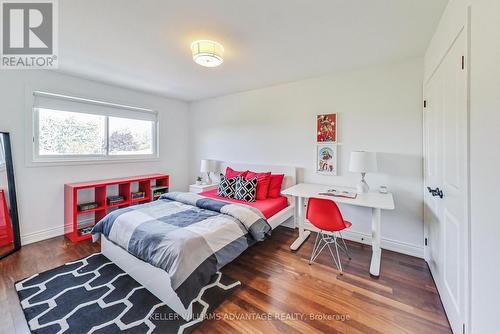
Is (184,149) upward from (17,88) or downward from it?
downward

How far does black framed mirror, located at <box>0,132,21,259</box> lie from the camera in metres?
2.55

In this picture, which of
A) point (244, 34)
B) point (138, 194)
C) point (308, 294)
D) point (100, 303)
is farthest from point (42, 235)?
point (244, 34)

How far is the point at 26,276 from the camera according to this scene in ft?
6.81

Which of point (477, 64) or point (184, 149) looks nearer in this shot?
point (477, 64)

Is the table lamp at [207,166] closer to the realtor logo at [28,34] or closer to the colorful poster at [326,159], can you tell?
the colorful poster at [326,159]

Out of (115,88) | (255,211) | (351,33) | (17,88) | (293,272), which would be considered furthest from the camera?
(115,88)

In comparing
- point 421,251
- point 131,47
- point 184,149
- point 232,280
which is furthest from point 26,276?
point 421,251

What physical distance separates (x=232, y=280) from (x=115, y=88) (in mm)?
3723

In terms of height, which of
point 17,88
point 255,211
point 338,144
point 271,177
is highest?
point 17,88

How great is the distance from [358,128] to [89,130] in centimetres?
427

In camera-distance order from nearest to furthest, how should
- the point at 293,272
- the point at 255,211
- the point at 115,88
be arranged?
the point at 293,272 < the point at 255,211 < the point at 115,88

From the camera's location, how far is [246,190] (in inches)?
120

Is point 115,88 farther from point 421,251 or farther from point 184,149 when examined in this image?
point 421,251

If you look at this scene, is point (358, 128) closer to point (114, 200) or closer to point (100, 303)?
point (100, 303)
